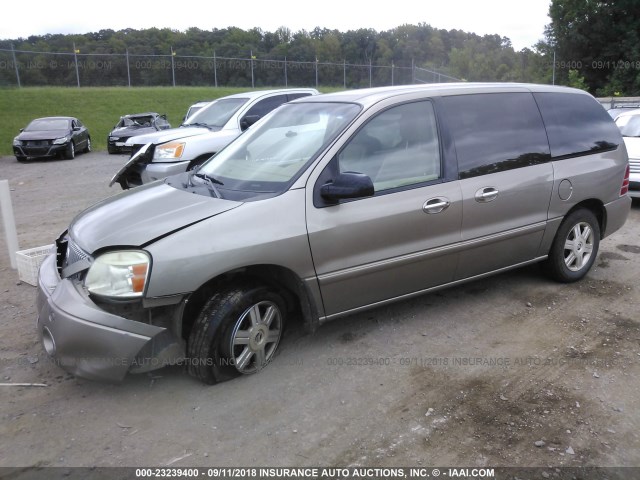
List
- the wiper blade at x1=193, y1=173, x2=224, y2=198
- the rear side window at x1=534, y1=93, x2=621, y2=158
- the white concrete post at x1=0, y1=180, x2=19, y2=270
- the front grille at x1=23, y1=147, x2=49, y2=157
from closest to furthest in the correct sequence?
the wiper blade at x1=193, y1=173, x2=224, y2=198, the rear side window at x1=534, y1=93, x2=621, y2=158, the white concrete post at x1=0, y1=180, x2=19, y2=270, the front grille at x1=23, y1=147, x2=49, y2=157

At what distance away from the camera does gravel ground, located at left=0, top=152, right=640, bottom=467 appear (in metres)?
2.95

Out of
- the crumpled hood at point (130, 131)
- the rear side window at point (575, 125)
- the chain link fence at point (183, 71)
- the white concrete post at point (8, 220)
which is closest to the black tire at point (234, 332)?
the rear side window at point (575, 125)

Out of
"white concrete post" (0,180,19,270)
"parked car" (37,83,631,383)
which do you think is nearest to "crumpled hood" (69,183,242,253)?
"parked car" (37,83,631,383)

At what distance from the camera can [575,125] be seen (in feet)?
16.9

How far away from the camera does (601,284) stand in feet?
17.7

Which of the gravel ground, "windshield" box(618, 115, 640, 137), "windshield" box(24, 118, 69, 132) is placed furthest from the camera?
"windshield" box(24, 118, 69, 132)

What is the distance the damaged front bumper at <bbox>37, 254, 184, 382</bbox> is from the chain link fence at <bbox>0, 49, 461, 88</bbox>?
2869cm

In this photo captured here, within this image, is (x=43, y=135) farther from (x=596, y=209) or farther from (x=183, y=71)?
(x=183, y=71)

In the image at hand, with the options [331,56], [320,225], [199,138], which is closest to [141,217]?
[320,225]

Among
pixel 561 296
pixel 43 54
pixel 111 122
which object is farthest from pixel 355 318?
pixel 43 54

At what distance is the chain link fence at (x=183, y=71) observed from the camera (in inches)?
1134

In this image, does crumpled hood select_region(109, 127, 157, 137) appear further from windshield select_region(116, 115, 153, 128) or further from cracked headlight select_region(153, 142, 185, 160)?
cracked headlight select_region(153, 142, 185, 160)

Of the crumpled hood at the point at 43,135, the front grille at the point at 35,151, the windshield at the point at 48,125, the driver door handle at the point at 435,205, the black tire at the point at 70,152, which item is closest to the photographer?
the driver door handle at the point at 435,205

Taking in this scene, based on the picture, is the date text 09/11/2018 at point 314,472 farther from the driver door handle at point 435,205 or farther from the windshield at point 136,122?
the windshield at point 136,122
